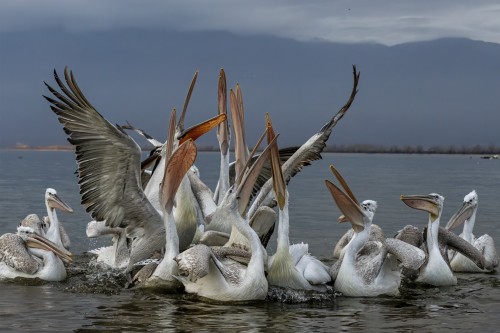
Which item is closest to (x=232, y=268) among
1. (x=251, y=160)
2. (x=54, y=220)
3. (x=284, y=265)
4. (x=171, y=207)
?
(x=284, y=265)

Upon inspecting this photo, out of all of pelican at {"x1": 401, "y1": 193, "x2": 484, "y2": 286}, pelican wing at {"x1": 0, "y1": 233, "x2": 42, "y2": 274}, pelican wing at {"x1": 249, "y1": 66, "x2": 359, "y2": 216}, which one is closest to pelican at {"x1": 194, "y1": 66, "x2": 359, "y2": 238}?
pelican wing at {"x1": 249, "y1": 66, "x2": 359, "y2": 216}

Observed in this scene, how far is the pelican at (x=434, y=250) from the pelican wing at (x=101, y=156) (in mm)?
2209

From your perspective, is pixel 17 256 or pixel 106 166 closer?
pixel 106 166

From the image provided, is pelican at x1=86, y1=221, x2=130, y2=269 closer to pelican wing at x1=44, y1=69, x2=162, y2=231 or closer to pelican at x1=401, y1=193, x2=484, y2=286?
pelican wing at x1=44, y1=69, x2=162, y2=231

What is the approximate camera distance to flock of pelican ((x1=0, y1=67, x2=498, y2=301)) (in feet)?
22.2

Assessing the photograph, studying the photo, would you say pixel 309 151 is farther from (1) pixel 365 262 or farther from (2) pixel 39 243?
(2) pixel 39 243

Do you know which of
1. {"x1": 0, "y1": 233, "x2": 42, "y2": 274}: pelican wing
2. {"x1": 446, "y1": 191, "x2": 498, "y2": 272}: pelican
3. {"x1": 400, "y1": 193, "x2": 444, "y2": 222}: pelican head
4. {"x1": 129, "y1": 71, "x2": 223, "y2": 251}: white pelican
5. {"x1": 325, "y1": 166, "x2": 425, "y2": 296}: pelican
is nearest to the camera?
{"x1": 325, "y1": 166, "x2": 425, "y2": 296}: pelican

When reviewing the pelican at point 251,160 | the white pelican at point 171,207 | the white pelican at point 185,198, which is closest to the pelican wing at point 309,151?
the pelican at point 251,160

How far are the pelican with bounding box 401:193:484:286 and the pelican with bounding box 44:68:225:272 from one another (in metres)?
1.91

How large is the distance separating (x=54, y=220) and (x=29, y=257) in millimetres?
1800

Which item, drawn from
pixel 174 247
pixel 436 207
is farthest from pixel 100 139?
pixel 436 207

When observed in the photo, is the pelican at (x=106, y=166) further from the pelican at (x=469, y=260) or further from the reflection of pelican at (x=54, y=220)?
the pelican at (x=469, y=260)

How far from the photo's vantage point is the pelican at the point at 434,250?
25.0 feet

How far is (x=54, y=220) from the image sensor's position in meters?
9.44
